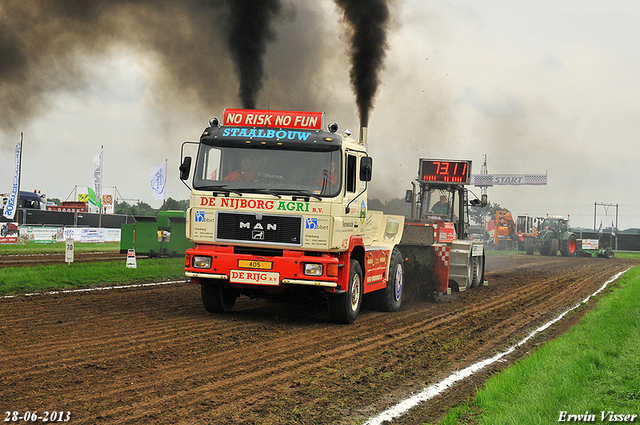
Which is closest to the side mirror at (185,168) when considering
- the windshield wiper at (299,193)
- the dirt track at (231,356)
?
the windshield wiper at (299,193)

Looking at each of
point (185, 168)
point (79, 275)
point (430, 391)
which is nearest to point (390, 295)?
point (185, 168)

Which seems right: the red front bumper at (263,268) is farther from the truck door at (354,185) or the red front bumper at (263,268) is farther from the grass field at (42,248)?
the grass field at (42,248)

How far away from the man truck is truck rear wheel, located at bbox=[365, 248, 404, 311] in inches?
56.0

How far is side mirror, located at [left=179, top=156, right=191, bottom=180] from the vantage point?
10.1m

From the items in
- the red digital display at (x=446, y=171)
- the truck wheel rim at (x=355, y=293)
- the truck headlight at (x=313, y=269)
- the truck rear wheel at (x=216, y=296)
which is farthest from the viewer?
the red digital display at (x=446, y=171)

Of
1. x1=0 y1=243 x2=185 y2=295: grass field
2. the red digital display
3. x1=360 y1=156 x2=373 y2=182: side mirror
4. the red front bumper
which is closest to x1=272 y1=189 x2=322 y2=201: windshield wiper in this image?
the red front bumper

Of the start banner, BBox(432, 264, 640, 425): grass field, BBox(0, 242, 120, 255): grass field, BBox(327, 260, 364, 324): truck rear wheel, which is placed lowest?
BBox(0, 242, 120, 255): grass field

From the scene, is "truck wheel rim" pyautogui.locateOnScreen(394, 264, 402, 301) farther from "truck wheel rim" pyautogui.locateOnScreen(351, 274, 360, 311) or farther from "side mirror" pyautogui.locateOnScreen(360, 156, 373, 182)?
"side mirror" pyautogui.locateOnScreen(360, 156, 373, 182)

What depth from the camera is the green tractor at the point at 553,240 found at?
44469mm

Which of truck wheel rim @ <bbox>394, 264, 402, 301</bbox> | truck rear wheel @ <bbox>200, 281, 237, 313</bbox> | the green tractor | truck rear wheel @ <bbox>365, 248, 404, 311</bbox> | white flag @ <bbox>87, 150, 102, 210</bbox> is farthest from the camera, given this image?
the green tractor

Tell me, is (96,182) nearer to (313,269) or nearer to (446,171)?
(446,171)

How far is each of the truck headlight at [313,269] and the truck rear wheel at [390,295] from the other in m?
3.01

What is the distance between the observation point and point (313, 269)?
9594 millimetres

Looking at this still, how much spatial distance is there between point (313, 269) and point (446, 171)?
397 inches
